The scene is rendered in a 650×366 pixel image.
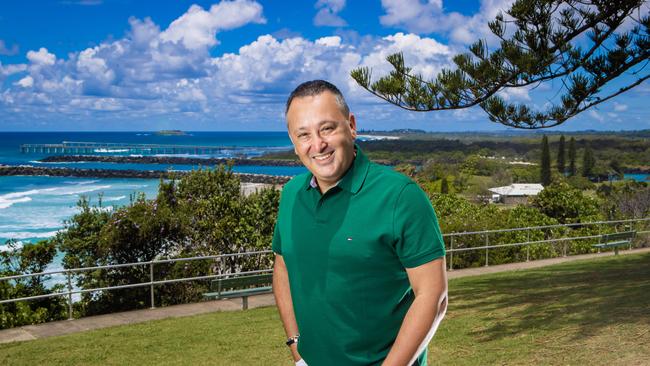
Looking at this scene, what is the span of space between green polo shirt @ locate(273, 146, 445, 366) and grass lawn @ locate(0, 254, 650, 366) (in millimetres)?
4585

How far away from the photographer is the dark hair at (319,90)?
5.82 ft

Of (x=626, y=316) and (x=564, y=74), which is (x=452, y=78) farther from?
(x=626, y=316)

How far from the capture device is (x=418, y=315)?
5.46ft

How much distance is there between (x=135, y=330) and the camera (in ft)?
27.9

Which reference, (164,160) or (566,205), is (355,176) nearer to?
(566,205)

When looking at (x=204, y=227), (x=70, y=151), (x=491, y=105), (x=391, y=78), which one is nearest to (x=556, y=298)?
(x=491, y=105)

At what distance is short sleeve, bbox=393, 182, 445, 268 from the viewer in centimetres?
161

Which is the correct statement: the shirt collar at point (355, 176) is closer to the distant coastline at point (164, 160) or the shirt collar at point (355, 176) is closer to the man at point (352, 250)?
the man at point (352, 250)

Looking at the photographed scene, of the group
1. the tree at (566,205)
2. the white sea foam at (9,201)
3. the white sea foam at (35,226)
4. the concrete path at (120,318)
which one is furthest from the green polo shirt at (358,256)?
the white sea foam at (9,201)

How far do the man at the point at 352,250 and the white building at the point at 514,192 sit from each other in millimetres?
70253

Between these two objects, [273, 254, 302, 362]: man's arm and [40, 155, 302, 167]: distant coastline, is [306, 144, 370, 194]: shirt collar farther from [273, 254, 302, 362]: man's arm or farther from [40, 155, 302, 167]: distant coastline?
[40, 155, 302, 167]: distant coastline

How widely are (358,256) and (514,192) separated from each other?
256 ft

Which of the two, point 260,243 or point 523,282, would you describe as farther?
point 260,243

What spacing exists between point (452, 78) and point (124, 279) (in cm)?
670
